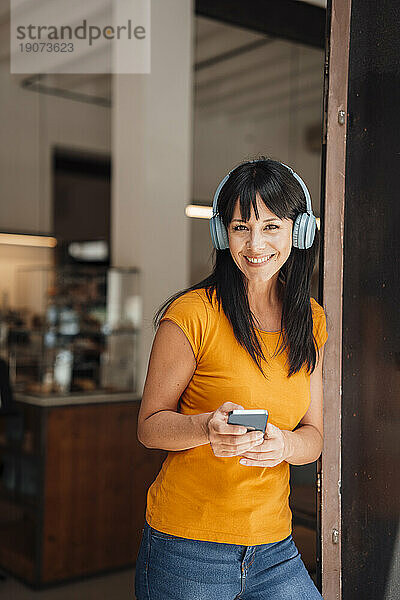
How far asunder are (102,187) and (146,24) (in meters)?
5.73

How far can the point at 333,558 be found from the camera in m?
2.08

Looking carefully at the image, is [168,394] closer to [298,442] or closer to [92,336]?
[298,442]

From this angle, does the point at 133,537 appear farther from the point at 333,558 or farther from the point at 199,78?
the point at 199,78

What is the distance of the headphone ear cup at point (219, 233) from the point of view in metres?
1.71

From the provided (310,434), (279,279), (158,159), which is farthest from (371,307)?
(158,159)

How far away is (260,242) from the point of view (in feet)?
5.35

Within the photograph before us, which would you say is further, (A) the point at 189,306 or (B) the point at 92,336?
(B) the point at 92,336

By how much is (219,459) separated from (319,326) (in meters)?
0.45

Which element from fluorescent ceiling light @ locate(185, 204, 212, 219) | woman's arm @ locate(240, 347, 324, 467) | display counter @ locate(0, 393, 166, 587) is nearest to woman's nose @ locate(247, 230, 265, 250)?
woman's arm @ locate(240, 347, 324, 467)

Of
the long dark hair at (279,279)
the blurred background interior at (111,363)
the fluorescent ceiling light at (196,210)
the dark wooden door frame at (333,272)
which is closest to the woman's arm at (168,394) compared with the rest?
the long dark hair at (279,279)

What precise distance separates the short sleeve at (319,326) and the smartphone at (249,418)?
472mm

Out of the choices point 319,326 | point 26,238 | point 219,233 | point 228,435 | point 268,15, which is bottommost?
point 228,435

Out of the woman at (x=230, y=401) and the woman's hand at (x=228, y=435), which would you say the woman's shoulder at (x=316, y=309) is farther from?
the woman's hand at (x=228, y=435)

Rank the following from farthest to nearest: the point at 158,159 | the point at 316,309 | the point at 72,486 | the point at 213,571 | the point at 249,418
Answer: the point at 158,159, the point at 72,486, the point at 316,309, the point at 213,571, the point at 249,418
